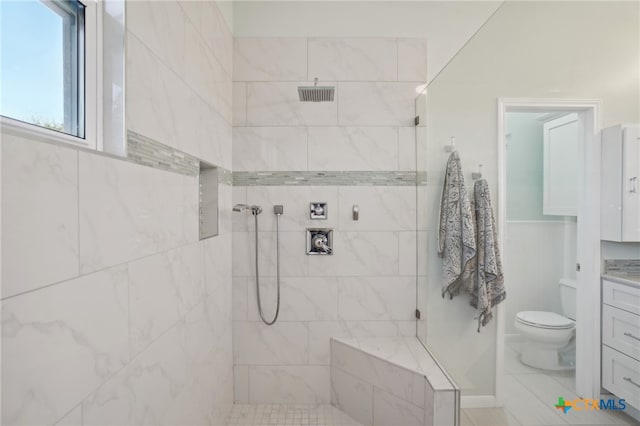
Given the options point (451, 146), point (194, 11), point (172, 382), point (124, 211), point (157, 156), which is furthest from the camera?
point (451, 146)

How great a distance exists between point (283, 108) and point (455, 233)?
4.75 ft

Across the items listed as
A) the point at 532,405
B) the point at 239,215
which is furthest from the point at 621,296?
the point at 239,215

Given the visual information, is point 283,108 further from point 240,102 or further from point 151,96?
point 151,96

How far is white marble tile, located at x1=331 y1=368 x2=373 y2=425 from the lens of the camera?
2.18 meters

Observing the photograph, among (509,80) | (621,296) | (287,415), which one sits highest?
(509,80)

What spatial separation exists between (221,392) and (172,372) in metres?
0.83

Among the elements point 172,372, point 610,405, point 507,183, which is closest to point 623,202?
point 507,183

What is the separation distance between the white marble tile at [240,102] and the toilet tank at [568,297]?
2084 mm

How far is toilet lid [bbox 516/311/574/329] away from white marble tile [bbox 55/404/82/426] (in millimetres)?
1475

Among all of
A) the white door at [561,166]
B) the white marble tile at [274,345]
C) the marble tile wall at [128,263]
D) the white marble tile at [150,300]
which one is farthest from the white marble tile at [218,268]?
the white door at [561,166]

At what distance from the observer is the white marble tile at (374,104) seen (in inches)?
95.0

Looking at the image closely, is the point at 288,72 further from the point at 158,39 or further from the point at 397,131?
the point at 158,39

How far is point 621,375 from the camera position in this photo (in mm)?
973

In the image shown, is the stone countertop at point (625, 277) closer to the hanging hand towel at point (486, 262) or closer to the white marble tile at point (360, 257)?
the hanging hand towel at point (486, 262)
